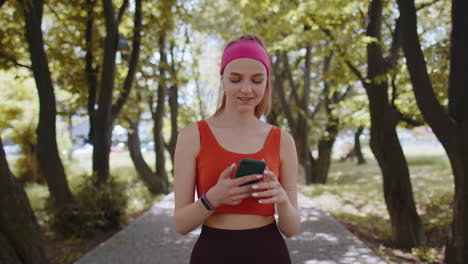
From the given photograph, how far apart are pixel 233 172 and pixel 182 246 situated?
5.38 m

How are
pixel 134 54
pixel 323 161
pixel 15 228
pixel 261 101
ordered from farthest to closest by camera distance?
pixel 323 161 < pixel 134 54 < pixel 15 228 < pixel 261 101

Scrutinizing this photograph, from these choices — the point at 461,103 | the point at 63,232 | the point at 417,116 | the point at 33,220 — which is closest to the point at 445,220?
the point at 417,116

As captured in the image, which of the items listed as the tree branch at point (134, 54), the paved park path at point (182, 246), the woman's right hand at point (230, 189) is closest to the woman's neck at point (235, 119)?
the woman's right hand at point (230, 189)

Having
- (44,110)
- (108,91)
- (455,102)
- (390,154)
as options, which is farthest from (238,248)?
(108,91)

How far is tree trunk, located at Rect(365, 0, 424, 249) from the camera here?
24.0 feet

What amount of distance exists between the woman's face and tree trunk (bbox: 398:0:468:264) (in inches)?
141

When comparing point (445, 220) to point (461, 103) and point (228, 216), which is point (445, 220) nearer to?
point (461, 103)

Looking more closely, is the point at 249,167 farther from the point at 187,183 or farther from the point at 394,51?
the point at 394,51

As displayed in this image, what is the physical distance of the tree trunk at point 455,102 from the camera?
477 cm

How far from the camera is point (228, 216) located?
1.98 meters

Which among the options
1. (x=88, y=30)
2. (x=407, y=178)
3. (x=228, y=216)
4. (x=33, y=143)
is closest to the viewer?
(x=228, y=216)

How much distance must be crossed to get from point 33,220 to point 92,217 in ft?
14.7

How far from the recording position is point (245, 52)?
2.02 m

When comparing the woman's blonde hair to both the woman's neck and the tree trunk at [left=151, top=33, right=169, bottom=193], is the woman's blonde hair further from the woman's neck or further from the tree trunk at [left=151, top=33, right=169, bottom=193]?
the tree trunk at [left=151, top=33, right=169, bottom=193]
